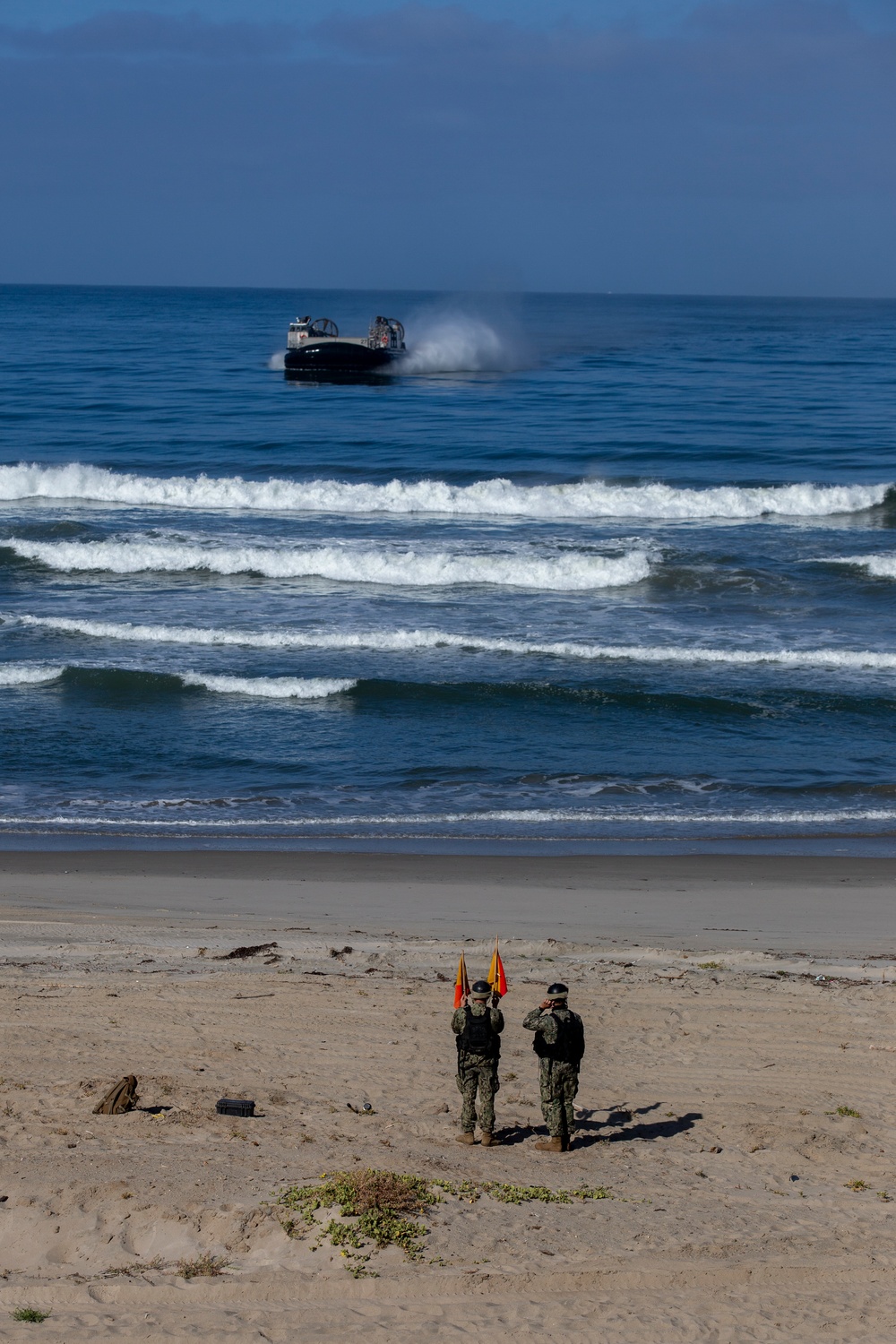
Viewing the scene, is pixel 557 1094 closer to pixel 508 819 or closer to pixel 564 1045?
pixel 564 1045

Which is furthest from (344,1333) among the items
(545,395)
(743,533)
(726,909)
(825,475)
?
(545,395)

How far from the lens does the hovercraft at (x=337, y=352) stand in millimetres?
56812

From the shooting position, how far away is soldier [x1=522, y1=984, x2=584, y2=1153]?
742 cm

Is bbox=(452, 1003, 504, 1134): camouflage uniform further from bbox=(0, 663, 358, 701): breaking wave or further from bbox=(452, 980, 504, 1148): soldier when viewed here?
bbox=(0, 663, 358, 701): breaking wave

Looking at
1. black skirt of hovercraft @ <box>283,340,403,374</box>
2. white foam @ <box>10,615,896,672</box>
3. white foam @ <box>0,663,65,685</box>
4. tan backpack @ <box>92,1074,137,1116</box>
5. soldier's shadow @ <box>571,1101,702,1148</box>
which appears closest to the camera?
tan backpack @ <box>92,1074,137,1116</box>

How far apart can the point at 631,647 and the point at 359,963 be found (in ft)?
37.7

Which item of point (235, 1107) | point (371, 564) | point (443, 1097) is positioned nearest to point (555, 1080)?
point (443, 1097)

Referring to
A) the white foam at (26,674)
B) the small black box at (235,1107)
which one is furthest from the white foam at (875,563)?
the small black box at (235,1107)

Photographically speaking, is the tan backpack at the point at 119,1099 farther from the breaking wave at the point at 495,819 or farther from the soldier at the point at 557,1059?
the breaking wave at the point at 495,819

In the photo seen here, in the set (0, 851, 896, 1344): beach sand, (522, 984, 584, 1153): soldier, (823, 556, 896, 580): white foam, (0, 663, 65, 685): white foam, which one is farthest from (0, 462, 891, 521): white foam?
(522, 984, 584, 1153): soldier

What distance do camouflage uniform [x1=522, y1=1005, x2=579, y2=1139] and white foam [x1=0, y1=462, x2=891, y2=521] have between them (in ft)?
83.8

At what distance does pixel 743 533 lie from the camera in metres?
30.0

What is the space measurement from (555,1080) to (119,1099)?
260cm

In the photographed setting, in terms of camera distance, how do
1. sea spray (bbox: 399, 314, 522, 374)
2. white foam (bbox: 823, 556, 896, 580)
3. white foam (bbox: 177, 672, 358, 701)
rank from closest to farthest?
white foam (bbox: 177, 672, 358, 701) < white foam (bbox: 823, 556, 896, 580) < sea spray (bbox: 399, 314, 522, 374)
